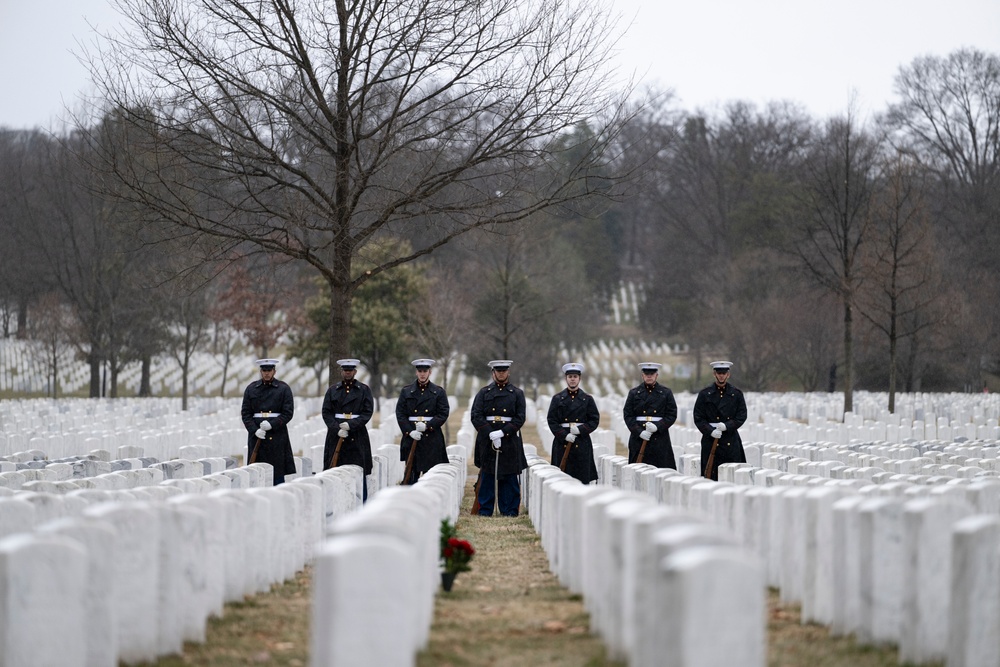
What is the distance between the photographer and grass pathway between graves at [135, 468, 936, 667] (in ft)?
18.5

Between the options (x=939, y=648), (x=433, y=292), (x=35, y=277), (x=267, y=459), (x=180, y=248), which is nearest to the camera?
(x=939, y=648)

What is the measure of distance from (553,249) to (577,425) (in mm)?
31647

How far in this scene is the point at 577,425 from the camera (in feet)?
47.0

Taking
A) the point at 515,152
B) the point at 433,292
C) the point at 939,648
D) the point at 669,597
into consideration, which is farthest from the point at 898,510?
the point at 433,292

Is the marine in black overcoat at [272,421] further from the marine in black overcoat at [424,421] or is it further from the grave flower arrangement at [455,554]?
the grave flower arrangement at [455,554]

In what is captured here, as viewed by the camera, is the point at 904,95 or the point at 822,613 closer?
the point at 822,613

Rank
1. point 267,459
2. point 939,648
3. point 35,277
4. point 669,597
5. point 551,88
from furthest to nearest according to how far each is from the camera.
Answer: point 35,277, point 551,88, point 267,459, point 939,648, point 669,597

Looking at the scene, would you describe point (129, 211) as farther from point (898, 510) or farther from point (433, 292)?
point (433, 292)

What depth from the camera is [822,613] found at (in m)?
6.43

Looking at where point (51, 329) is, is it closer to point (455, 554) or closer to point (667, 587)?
point (455, 554)

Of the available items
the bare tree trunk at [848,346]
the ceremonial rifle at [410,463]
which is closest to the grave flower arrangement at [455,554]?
the ceremonial rifle at [410,463]

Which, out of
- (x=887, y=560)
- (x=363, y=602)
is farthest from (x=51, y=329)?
(x=363, y=602)

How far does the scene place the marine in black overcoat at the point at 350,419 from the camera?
44.2 ft

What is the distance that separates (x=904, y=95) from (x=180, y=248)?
5482 centimetres
